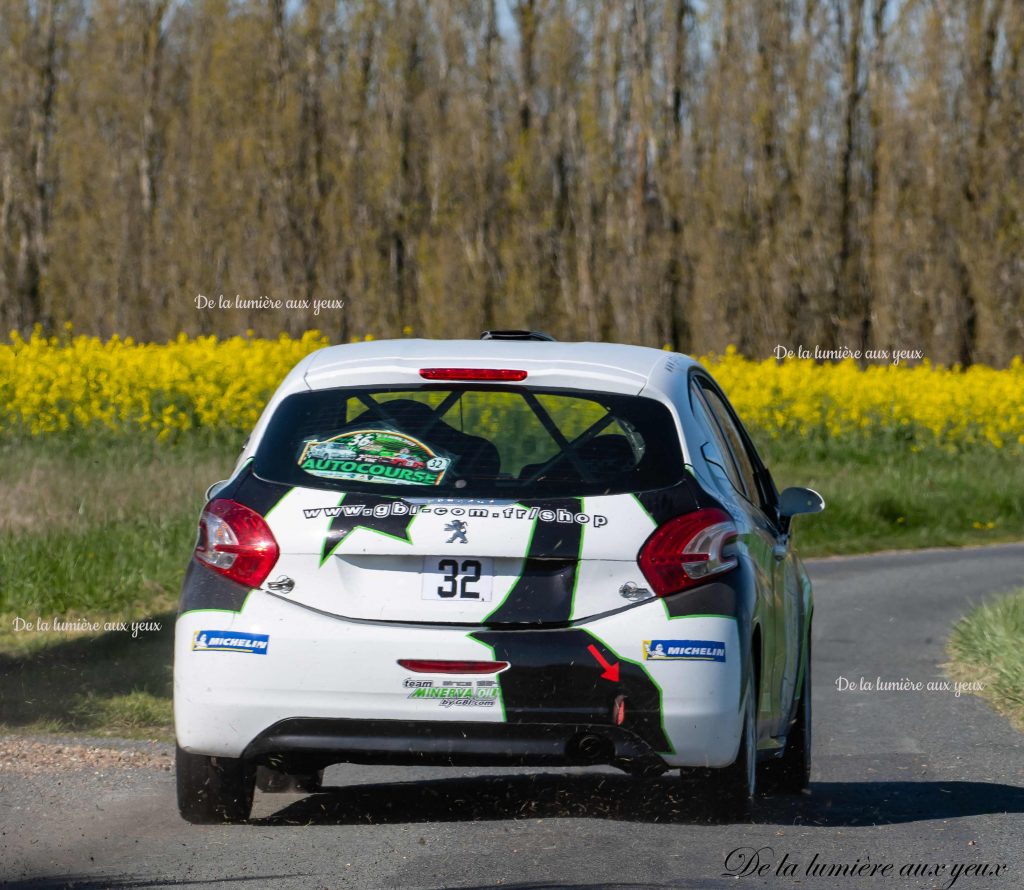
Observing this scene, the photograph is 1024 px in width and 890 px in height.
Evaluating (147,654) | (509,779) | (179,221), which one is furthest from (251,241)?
(509,779)

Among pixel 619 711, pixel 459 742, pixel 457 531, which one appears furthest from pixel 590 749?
pixel 457 531

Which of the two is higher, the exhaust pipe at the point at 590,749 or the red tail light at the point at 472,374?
the red tail light at the point at 472,374

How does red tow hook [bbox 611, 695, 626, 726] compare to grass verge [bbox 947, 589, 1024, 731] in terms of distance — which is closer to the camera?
red tow hook [bbox 611, 695, 626, 726]

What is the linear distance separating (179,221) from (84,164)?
542 centimetres

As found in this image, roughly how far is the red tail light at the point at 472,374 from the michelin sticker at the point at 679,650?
0.99m

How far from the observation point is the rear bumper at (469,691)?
602 cm

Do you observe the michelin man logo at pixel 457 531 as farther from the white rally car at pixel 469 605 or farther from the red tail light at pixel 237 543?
the red tail light at pixel 237 543

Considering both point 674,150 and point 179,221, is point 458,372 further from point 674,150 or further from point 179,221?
point 179,221

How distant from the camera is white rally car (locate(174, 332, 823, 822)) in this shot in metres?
6.03

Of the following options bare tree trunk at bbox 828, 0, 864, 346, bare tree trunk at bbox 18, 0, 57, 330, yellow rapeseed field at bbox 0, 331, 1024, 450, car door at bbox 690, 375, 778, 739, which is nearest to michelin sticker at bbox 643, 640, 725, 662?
car door at bbox 690, 375, 778, 739

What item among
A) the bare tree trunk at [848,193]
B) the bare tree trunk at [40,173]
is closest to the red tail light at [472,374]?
the bare tree trunk at [40,173]

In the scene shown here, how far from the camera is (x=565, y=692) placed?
6.02 metres

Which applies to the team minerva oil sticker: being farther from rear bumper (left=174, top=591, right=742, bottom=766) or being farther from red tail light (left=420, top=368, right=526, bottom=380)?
rear bumper (left=174, top=591, right=742, bottom=766)

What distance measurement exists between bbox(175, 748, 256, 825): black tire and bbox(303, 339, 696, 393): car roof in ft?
4.11
